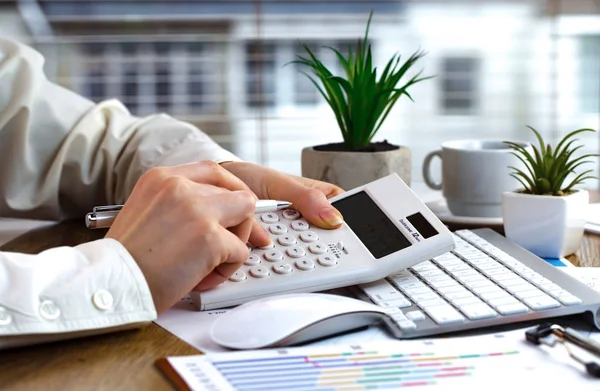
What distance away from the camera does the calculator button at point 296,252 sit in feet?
2.44

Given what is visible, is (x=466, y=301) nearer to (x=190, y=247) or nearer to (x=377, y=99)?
(x=190, y=247)

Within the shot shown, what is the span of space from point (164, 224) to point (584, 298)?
0.36 meters

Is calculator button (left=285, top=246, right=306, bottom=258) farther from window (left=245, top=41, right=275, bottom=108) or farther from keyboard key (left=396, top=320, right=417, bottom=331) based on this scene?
window (left=245, top=41, right=275, bottom=108)

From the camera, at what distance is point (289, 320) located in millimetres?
598

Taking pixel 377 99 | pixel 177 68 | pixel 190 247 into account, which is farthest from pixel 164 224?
pixel 177 68

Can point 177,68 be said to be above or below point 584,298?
above

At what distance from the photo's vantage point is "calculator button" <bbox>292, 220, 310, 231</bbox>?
31.2 inches

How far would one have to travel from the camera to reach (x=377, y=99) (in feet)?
3.49

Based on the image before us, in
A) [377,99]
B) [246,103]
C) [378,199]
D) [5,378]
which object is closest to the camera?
[5,378]

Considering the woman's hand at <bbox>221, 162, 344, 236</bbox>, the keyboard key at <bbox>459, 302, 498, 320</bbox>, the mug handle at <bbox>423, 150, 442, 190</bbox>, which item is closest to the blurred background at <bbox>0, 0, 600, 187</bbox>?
the mug handle at <bbox>423, 150, 442, 190</bbox>

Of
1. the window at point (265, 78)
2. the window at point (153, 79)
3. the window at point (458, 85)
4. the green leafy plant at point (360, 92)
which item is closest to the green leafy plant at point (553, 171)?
the green leafy plant at point (360, 92)

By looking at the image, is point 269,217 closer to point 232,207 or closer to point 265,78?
point 232,207

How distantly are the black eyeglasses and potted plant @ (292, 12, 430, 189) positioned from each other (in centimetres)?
45

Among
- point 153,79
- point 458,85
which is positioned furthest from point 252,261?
point 458,85
